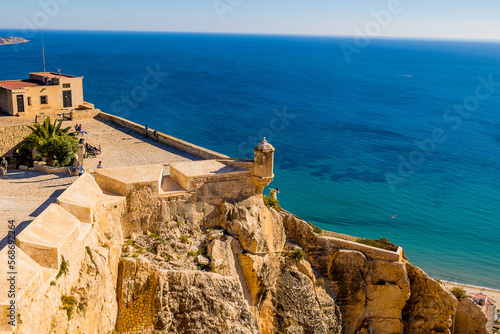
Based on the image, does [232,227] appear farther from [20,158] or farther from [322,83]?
[322,83]

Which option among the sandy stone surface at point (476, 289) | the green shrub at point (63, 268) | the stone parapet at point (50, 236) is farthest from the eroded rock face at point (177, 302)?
the sandy stone surface at point (476, 289)

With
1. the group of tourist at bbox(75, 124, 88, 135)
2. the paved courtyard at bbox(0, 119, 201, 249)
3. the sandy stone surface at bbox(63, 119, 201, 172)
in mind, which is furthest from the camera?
the group of tourist at bbox(75, 124, 88, 135)

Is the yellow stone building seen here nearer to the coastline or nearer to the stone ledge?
the stone ledge

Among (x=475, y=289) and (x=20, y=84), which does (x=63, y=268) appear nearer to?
(x=20, y=84)

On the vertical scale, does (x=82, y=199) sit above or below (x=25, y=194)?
above

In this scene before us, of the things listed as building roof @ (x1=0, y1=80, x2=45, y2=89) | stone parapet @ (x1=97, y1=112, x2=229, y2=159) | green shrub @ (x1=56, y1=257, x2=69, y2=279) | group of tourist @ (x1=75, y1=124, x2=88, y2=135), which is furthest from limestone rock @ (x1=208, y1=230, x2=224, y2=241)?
building roof @ (x1=0, y1=80, x2=45, y2=89)

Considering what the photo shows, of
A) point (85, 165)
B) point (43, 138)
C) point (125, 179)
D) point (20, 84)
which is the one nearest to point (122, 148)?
point (85, 165)
